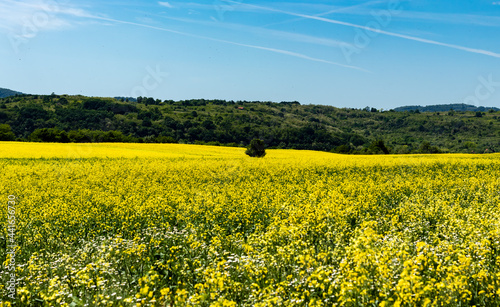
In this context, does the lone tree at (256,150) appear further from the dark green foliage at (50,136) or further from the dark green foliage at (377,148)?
the dark green foliage at (50,136)

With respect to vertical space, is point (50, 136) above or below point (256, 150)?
above

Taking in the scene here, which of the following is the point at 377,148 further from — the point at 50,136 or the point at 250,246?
the point at 250,246

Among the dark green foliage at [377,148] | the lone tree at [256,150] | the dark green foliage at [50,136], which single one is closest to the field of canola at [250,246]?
the lone tree at [256,150]

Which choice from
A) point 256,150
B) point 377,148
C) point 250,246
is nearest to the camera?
point 250,246

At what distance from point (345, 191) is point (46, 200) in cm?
1521

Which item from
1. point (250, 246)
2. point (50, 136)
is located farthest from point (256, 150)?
point (50, 136)

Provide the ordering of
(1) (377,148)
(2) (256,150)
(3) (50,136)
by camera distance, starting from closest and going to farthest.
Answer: (2) (256,150) → (3) (50,136) → (1) (377,148)

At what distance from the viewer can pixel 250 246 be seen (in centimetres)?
865

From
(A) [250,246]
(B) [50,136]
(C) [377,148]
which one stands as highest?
(C) [377,148]

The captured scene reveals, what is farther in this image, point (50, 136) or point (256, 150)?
point (50, 136)

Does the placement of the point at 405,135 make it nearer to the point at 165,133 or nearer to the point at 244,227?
the point at 165,133

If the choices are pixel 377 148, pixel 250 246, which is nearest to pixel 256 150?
pixel 377 148

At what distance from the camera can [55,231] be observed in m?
12.8

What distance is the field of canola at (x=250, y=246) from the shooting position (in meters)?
6.88
